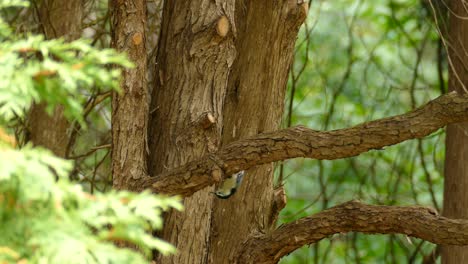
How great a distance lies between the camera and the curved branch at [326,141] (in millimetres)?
3164

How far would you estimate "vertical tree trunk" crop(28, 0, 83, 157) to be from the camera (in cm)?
530

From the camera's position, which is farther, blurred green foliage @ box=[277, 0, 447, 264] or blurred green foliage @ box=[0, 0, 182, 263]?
blurred green foliage @ box=[277, 0, 447, 264]

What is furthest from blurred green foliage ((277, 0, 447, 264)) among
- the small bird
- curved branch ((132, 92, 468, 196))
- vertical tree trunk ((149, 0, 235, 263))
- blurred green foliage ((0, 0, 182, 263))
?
blurred green foliage ((0, 0, 182, 263))

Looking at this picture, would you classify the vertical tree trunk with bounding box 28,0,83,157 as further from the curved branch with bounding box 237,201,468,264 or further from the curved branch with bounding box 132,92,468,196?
the curved branch with bounding box 132,92,468,196

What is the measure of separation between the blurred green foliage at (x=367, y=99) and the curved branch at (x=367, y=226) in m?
3.58

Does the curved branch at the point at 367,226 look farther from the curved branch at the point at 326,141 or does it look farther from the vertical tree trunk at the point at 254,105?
the vertical tree trunk at the point at 254,105

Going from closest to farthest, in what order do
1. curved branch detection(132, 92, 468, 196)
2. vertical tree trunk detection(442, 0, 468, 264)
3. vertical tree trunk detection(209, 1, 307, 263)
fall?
curved branch detection(132, 92, 468, 196), vertical tree trunk detection(209, 1, 307, 263), vertical tree trunk detection(442, 0, 468, 264)

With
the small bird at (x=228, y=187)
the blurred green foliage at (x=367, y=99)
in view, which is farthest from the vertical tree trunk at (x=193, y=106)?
the blurred green foliage at (x=367, y=99)

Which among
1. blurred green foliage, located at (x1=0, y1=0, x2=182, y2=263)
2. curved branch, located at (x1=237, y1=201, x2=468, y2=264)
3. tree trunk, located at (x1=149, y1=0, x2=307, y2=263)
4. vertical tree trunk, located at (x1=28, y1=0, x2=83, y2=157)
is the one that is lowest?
blurred green foliage, located at (x1=0, y1=0, x2=182, y2=263)

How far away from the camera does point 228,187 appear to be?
12.9ft

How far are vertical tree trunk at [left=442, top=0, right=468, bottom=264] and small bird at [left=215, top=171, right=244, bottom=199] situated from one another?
1936 mm

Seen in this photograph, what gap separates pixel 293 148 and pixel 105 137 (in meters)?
3.33

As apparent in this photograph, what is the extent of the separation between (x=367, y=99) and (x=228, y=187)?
4103mm

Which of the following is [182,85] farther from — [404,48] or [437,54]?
[404,48]
